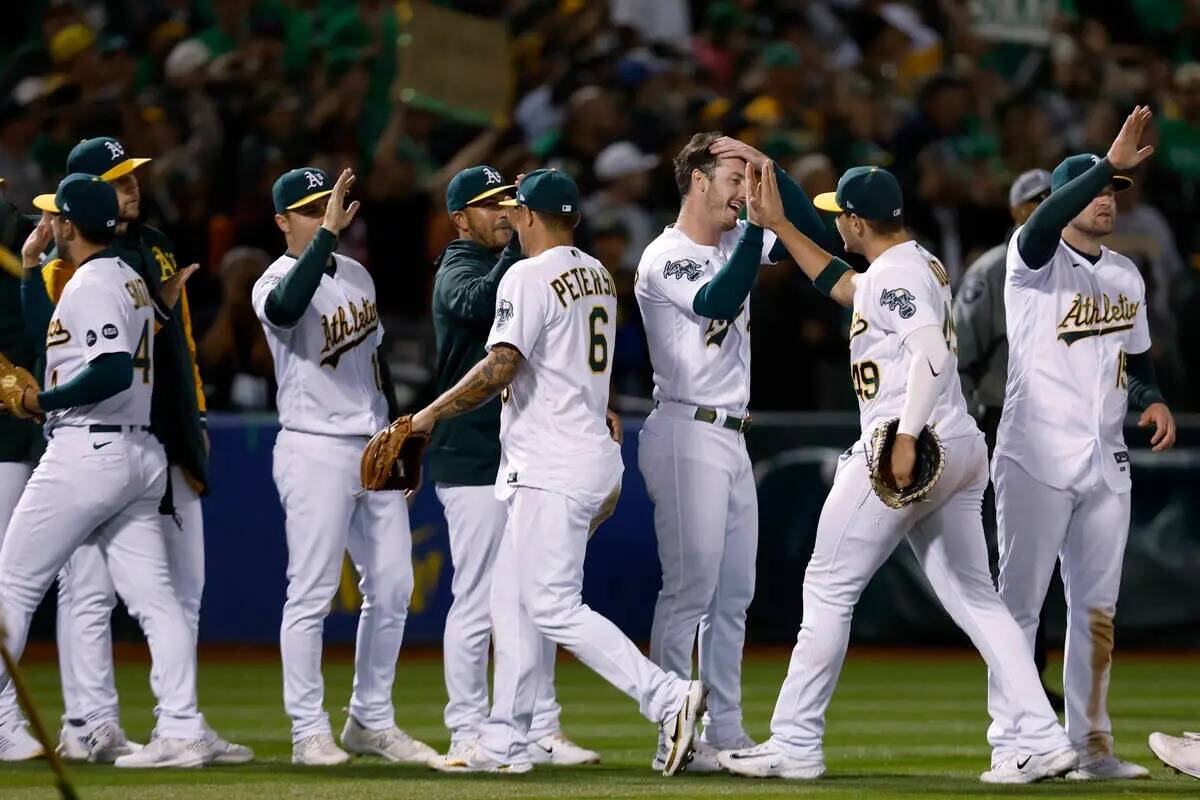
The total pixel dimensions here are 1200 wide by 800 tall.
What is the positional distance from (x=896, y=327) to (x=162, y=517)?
3.04 metres

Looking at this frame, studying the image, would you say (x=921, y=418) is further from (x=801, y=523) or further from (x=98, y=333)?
(x=801, y=523)

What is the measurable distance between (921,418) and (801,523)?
19.3ft

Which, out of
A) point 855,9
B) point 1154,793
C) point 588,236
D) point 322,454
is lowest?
point 1154,793

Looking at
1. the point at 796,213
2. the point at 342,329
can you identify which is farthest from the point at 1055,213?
the point at 342,329

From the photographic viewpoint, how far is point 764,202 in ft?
23.3

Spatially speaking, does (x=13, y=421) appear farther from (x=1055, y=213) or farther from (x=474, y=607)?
(x=1055, y=213)

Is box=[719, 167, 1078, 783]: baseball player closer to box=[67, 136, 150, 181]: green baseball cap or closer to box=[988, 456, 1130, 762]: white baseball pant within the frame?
box=[988, 456, 1130, 762]: white baseball pant

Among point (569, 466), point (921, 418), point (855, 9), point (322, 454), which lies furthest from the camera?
point (855, 9)

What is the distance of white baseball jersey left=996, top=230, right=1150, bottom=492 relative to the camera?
7.32m

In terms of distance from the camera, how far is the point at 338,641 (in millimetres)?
12484

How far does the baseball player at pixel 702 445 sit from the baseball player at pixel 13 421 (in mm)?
2638

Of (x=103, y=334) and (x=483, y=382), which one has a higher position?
(x=103, y=334)

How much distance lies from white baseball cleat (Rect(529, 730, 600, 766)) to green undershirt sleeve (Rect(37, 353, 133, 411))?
210cm

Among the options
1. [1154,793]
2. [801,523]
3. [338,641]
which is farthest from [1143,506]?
[1154,793]
